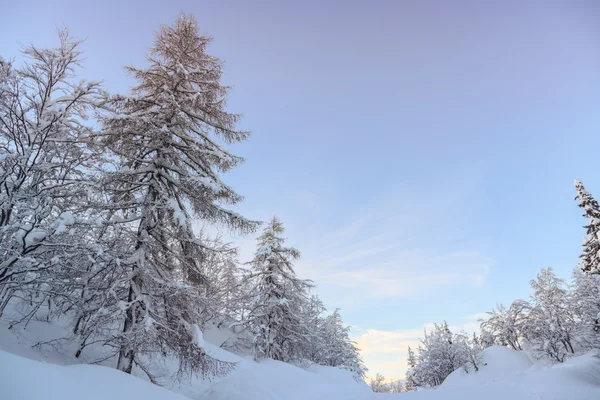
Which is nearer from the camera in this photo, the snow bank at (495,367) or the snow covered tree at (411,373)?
the snow bank at (495,367)

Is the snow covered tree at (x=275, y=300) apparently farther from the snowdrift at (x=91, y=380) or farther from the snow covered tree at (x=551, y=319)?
the snow covered tree at (x=551, y=319)

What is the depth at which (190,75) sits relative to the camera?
10.5m

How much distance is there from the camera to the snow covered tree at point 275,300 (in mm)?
20750

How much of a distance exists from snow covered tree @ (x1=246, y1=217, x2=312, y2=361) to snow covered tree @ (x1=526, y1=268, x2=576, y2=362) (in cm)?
3024

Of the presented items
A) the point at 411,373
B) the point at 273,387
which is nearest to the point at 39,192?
the point at 273,387

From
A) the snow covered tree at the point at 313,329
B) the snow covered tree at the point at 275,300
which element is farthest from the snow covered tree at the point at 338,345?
the snow covered tree at the point at 275,300

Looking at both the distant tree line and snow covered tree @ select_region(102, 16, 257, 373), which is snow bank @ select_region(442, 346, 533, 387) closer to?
the distant tree line

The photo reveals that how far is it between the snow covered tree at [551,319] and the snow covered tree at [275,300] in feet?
99.2

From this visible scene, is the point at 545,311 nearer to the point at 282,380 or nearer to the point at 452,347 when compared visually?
the point at 452,347

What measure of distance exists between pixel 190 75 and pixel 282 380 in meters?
13.3

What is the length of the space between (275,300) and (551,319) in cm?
3600

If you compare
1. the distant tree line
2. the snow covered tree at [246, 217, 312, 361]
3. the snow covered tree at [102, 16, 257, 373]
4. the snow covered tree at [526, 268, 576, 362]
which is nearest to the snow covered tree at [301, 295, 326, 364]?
the snow covered tree at [246, 217, 312, 361]

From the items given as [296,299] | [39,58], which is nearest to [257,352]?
[296,299]

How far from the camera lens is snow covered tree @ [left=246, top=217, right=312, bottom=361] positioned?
20.8 metres
